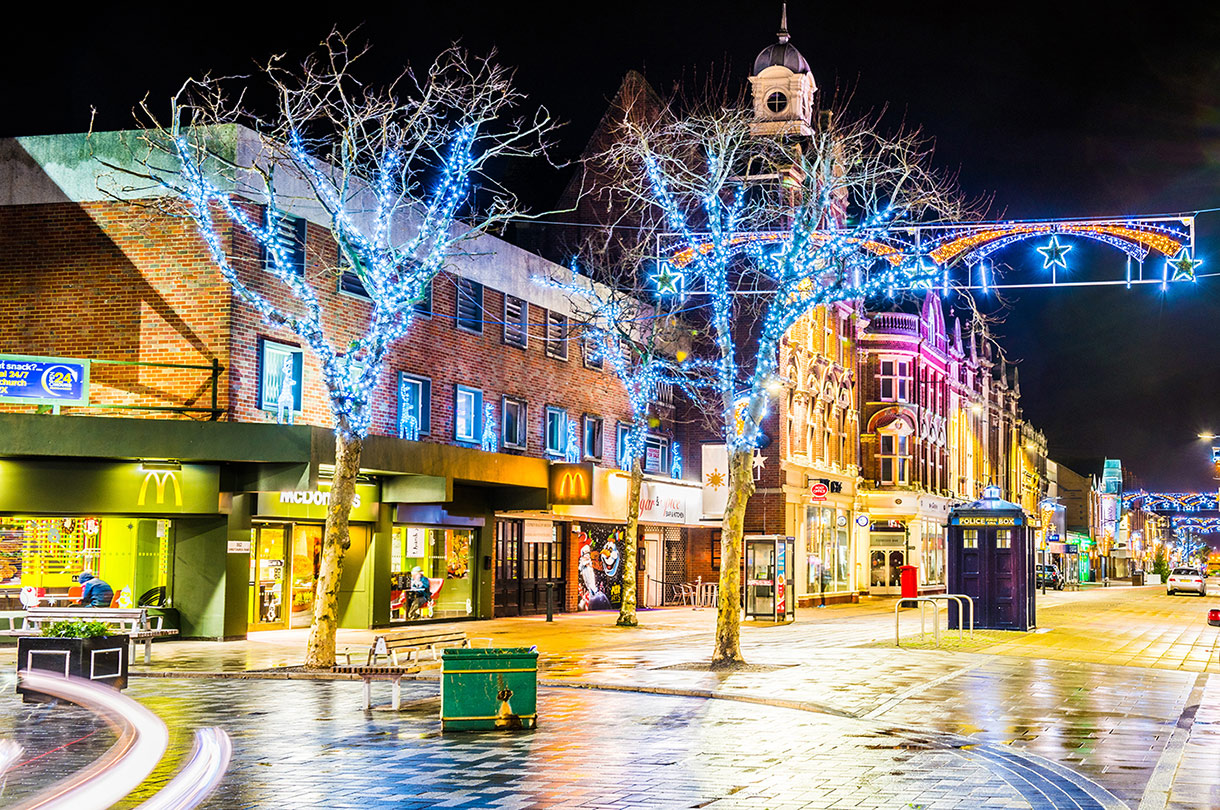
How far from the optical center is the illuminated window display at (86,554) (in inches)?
999

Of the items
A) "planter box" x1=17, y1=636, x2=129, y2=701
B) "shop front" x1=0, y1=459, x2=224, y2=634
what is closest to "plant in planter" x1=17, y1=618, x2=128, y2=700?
"planter box" x1=17, y1=636, x2=129, y2=701

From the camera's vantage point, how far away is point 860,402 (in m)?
56.8

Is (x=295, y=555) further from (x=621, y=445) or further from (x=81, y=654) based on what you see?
(x=621, y=445)

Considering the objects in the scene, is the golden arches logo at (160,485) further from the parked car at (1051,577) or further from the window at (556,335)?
Answer: the parked car at (1051,577)

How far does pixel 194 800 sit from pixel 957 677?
42.9ft

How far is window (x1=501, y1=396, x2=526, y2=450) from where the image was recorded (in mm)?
35328

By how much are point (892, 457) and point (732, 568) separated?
3577cm

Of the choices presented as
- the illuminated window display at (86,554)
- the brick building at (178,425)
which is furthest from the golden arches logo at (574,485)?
the illuminated window display at (86,554)

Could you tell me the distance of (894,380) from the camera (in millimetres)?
57562

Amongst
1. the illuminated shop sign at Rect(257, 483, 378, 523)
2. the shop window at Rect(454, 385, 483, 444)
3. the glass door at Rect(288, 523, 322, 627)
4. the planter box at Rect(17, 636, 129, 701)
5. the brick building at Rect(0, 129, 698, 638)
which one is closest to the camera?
the planter box at Rect(17, 636, 129, 701)

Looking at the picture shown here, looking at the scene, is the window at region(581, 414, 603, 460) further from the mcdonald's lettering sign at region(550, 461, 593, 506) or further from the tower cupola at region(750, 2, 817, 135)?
the tower cupola at region(750, 2, 817, 135)

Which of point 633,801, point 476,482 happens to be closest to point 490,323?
point 476,482

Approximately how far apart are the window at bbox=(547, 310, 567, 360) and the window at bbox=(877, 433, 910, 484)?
22.0 meters

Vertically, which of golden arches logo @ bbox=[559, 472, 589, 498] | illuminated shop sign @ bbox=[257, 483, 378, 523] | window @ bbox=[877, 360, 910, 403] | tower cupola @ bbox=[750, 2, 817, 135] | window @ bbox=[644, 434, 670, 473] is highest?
tower cupola @ bbox=[750, 2, 817, 135]
